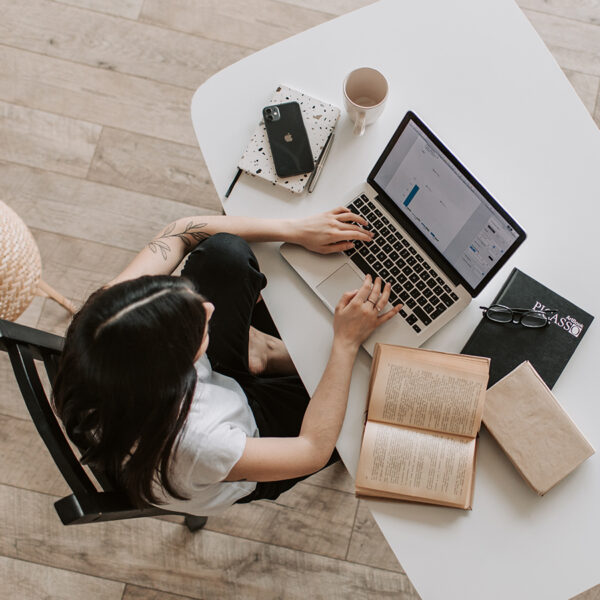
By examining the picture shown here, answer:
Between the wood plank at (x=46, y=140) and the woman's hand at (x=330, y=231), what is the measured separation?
1.01 m

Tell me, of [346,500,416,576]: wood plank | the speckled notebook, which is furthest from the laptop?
[346,500,416,576]: wood plank

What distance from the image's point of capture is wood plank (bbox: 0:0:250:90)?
1.80 metres

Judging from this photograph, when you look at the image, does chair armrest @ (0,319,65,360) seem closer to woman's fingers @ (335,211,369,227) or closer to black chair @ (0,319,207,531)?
black chair @ (0,319,207,531)

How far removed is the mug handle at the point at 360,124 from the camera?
3.39 feet

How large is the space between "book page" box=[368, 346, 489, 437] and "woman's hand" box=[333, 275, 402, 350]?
0.05 metres

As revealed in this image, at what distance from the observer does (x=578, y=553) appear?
35.8 inches

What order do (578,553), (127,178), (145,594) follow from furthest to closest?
1. (127,178)
2. (145,594)
3. (578,553)

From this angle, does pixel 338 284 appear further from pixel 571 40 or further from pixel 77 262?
pixel 571 40

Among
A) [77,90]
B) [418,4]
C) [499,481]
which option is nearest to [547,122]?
[418,4]

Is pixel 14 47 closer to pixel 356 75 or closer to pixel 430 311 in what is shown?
pixel 356 75

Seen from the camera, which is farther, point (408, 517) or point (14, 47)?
point (14, 47)

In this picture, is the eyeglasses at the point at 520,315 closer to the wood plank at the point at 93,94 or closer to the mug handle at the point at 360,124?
the mug handle at the point at 360,124

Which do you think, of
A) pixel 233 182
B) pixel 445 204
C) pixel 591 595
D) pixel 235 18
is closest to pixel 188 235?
pixel 233 182

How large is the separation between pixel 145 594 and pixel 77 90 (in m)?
1.49
